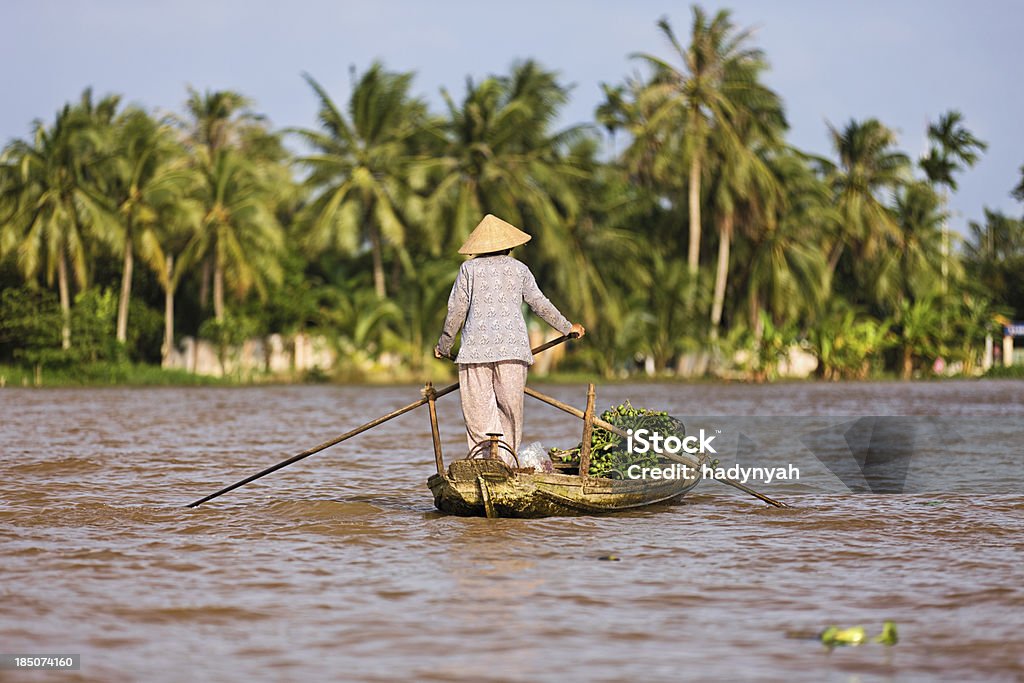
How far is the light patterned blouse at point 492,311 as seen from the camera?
7113 millimetres

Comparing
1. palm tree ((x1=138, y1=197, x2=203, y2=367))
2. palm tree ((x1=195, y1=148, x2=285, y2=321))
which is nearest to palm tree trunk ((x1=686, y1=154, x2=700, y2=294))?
palm tree ((x1=195, y1=148, x2=285, y2=321))

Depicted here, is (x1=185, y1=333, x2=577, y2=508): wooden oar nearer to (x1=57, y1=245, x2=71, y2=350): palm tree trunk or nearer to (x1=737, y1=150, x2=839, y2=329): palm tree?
(x1=57, y1=245, x2=71, y2=350): palm tree trunk

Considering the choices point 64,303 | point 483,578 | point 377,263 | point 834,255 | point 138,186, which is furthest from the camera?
point 834,255

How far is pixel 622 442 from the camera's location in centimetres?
752

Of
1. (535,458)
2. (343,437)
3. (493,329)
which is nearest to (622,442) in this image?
(535,458)

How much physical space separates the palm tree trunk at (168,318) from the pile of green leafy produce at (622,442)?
25.1 m

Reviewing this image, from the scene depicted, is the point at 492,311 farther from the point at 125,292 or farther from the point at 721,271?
the point at 721,271

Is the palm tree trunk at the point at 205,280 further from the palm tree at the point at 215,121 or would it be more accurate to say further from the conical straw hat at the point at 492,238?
the conical straw hat at the point at 492,238

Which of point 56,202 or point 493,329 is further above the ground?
point 56,202

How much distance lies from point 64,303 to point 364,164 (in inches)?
315

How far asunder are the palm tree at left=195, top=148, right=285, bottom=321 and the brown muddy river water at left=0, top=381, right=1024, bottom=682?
2022cm

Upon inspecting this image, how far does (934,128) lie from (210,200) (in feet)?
71.8

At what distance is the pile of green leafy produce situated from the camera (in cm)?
752

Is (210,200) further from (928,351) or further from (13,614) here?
(13,614)
